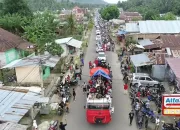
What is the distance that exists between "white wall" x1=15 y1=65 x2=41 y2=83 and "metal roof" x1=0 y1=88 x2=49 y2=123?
540 centimetres

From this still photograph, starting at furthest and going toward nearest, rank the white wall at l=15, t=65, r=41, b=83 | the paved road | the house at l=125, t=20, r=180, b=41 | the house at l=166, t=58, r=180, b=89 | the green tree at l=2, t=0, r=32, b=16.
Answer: the green tree at l=2, t=0, r=32, b=16 → the house at l=125, t=20, r=180, b=41 → the white wall at l=15, t=65, r=41, b=83 → the house at l=166, t=58, r=180, b=89 → the paved road

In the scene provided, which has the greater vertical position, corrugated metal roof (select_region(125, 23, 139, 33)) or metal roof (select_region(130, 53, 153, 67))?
corrugated metal roof (select_region(125, 23, 139, 33))

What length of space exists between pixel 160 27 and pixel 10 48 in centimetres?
2400

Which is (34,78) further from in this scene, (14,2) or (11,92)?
(14,2)

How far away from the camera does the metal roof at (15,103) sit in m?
14.4

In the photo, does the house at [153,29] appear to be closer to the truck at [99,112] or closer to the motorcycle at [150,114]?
the motorcycle at [150,114]

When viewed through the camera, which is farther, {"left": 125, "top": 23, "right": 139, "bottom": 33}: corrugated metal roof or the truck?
{"left": 125, "top": 23, "right": 139, "bottom": 33}: corrugated metal roof

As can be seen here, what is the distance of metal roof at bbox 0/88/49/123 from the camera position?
14.4 m

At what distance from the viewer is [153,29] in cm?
4088

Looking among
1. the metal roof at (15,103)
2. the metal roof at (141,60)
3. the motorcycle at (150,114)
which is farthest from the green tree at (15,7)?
the motorcycle at (150,114)

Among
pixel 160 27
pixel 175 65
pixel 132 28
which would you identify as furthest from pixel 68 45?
pixel 175 65

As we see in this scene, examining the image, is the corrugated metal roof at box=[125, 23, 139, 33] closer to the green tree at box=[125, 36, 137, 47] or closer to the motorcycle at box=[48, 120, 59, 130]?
the green tree at box=[125, 36, 137, 47]

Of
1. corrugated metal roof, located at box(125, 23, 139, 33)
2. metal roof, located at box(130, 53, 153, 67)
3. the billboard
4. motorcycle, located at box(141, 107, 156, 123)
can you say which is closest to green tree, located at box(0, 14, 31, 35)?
corrugated metal roof, located at box(125, 23, 139, 33)

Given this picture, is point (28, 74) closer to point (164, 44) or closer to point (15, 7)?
point (164, 44)
